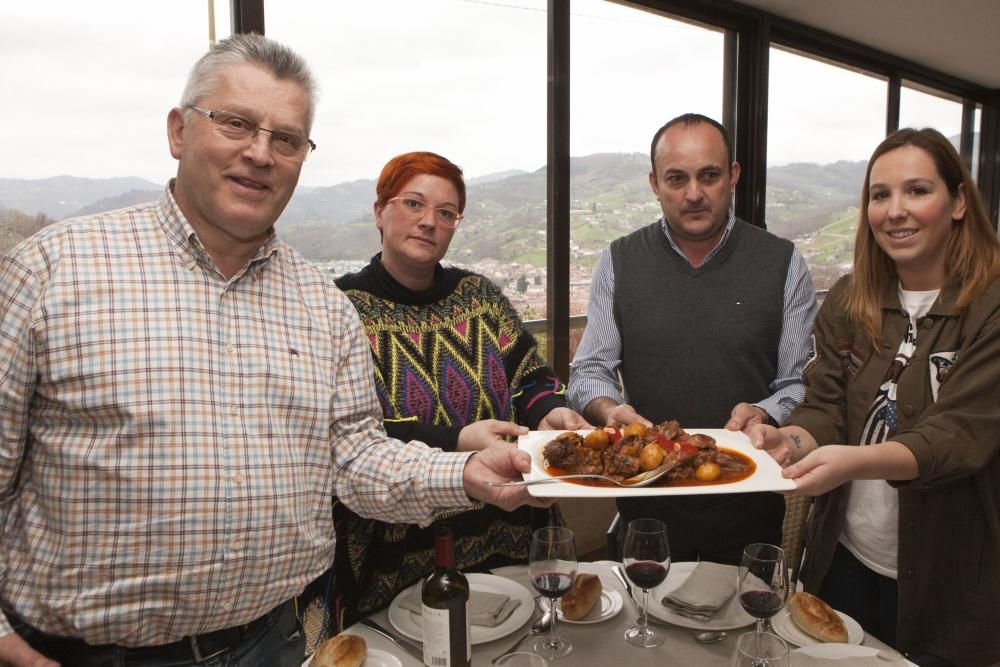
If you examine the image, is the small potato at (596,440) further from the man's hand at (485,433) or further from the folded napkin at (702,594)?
the folded napkin at (702,594)

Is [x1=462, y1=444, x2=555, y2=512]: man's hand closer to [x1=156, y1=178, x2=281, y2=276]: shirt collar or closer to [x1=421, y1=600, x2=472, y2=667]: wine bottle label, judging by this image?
[x1=421, y1=600, x2=472, y2=667]: wine bottle label

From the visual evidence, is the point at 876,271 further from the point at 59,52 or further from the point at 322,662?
the point at 59,52

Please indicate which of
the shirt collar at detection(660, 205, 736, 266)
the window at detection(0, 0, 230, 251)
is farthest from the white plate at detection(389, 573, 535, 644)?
the window at detection(0, 0, 230, 251)

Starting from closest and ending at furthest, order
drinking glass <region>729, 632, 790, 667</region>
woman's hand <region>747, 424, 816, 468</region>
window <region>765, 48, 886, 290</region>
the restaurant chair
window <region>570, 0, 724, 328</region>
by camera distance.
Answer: drinking glass <region>729, 632, 790, 667</region>, woman's hand <region>747, 424, 816, 468</region>, the restaurant chair, window <region>570, 0, 724, 328</region>, window <region>765, 48, 886, 290</region>

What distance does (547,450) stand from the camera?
5.52 feet

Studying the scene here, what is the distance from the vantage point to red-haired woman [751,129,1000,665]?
1.81 metres

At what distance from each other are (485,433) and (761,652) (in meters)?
0.88

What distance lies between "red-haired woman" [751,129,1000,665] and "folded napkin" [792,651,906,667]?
0.43 meters

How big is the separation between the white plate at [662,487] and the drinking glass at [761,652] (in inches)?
11.7

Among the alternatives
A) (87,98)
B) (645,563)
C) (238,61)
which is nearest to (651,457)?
(645,563)

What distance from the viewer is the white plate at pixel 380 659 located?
141cm

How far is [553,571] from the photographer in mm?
1468

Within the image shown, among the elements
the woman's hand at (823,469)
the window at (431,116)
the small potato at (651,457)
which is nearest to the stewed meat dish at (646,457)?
the small potato at (651,457)

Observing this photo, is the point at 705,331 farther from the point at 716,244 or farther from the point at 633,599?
the point at 633,599
